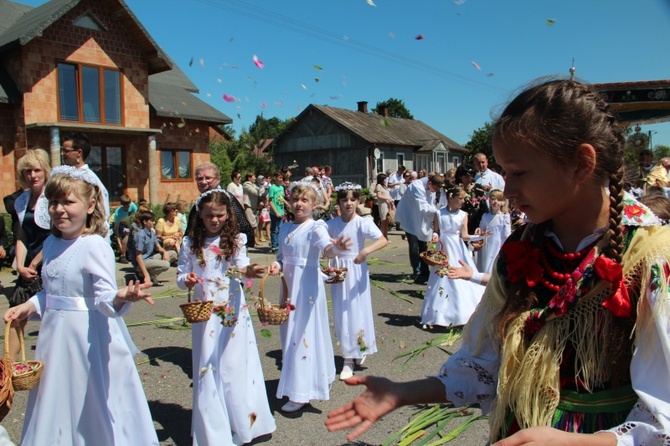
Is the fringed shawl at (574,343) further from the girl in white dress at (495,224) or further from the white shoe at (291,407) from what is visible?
the girl in white dress at (495,224)

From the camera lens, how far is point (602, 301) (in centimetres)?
170

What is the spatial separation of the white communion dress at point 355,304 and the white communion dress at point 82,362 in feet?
9.29

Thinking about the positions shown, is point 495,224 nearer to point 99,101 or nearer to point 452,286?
point 452,286

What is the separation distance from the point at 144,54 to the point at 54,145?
193 inches

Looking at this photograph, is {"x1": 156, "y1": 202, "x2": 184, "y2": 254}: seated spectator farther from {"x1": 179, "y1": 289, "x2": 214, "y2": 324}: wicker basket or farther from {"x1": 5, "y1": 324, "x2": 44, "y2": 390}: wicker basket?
{"x1": 5, "y1": 324, "x2": 44, "y2": 390}: wicker basket

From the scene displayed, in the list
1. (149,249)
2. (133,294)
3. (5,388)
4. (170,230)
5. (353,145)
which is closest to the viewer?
(5,388)

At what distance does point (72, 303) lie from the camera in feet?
12.2

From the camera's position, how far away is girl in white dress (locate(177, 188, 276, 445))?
4.18 m

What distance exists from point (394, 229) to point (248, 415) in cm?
1797

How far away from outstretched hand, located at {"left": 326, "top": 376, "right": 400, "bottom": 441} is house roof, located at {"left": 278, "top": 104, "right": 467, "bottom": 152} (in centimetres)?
3490

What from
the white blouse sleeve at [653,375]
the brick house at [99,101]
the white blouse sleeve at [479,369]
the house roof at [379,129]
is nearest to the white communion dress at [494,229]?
the white blouse sleeve at [479,369]

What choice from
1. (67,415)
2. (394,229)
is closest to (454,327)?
(67,415)

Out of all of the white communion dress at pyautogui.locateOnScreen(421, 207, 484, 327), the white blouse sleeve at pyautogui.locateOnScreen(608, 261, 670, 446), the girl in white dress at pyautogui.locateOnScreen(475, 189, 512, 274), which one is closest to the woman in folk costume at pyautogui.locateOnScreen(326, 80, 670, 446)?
the white blouse sleeve at pyautogui.locateOnScreen(608, 261, 670, 446)

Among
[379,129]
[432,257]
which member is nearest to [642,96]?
[432,257]
